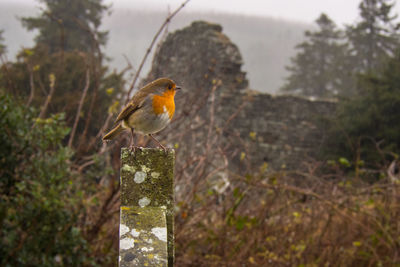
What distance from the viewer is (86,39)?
17.8 meters

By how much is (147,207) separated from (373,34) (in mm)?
23663

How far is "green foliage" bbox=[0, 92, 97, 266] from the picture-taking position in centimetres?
328

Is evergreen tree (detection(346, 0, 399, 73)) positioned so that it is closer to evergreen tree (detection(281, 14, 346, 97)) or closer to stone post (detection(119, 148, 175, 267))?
evergreen tree (detection(281, 14, 346, 97))

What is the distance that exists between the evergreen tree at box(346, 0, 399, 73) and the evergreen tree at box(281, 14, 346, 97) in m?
1.85

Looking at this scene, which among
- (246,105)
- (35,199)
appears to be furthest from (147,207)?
(246,105)

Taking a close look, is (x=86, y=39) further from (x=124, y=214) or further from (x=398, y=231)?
(x=124, y=214)

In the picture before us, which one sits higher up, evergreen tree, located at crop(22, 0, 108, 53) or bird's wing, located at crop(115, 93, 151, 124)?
evergreen tree, located at crop(22, 0, 108, 53)

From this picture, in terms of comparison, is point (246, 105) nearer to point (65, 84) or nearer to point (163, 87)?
point (65, 84)

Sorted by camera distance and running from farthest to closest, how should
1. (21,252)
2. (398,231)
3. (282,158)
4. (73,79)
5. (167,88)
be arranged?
(73,79), (282,158), (398,231), (21,252), (167,88)

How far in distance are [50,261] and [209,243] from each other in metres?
1.80

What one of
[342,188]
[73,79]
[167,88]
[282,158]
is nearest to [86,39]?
[73,79]

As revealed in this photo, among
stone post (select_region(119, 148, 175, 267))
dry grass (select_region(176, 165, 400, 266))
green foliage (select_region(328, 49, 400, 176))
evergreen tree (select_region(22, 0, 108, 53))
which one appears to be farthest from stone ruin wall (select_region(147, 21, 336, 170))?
evergreen tree (select_region(22, 0, 108, 53))

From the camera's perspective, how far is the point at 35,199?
336 cm

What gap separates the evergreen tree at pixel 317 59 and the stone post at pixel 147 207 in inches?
975
